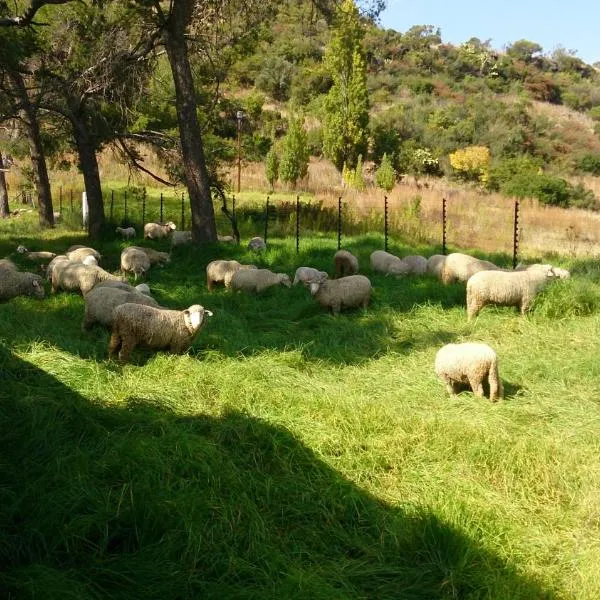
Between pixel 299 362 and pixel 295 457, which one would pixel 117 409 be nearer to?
pixel 295 457

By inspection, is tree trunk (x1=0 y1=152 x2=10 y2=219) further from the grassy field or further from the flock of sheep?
the grassy field

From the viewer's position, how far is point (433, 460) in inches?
231

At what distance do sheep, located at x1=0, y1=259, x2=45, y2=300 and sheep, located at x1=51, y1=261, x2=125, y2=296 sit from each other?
0.44 m

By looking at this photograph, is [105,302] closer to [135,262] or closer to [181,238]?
[135,262]

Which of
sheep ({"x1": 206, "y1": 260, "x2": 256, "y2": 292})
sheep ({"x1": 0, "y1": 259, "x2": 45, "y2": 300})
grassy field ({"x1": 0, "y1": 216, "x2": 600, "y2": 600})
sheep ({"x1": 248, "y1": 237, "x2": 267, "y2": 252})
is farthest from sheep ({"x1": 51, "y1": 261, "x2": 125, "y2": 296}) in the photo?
sheep ({"x1": 248, "y1": 237, "x2": 267, "y2": 252})

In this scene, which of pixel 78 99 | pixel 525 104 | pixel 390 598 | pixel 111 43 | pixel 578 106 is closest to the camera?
pixel 390 598

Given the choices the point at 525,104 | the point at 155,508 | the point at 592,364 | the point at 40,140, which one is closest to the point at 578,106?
the point at 525,104

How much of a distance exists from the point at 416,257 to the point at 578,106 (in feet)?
237

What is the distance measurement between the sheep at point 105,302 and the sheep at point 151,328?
109 centimetres

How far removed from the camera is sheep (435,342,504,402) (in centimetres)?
713

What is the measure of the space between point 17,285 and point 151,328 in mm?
4820

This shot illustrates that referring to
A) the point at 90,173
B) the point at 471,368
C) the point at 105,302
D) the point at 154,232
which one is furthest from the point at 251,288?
the point at 90,173

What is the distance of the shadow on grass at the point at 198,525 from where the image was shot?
4.20 metres

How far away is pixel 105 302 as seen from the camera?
941cm
